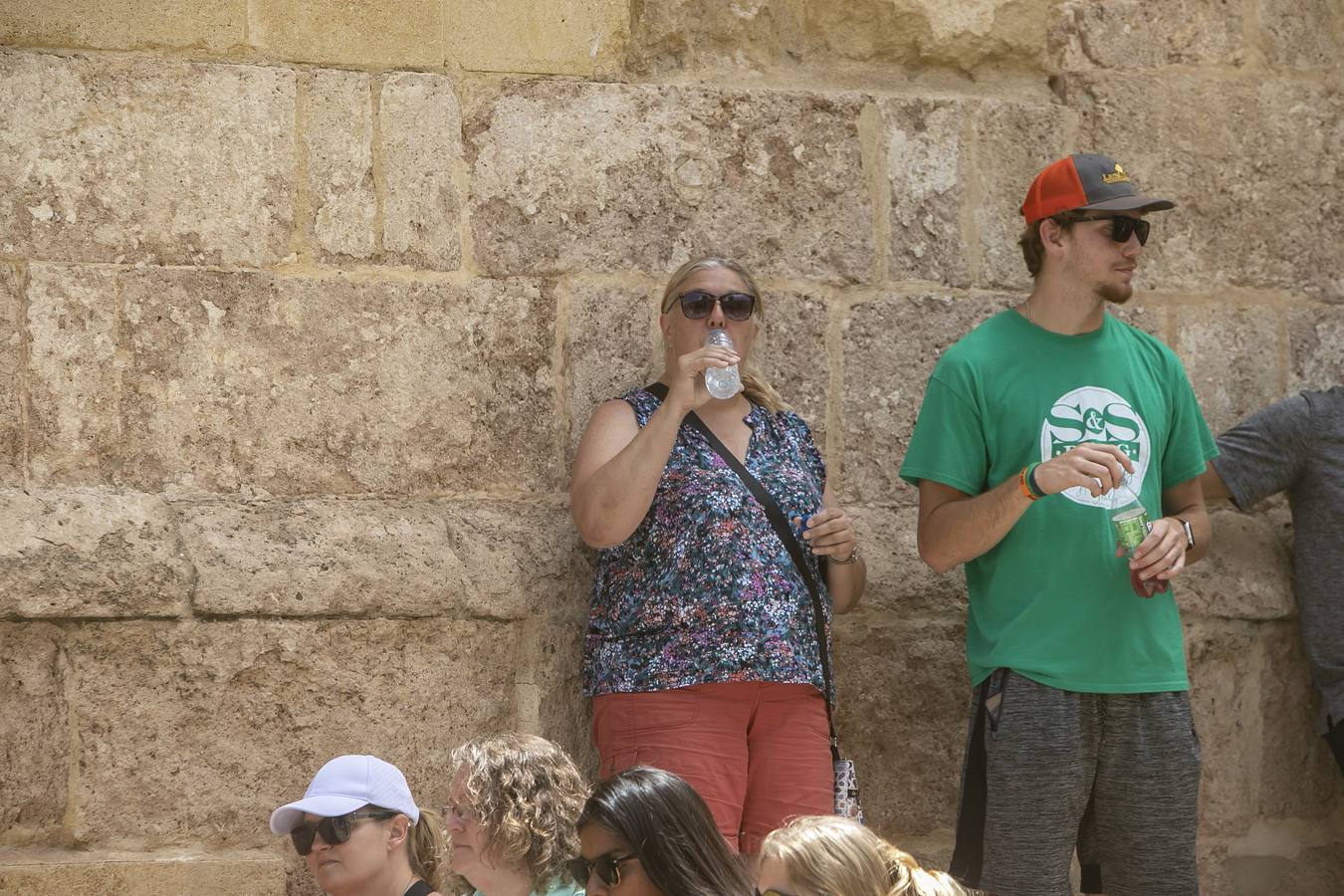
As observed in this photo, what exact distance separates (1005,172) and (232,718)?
254 centimetres

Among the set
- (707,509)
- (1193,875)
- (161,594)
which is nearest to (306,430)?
(161,594)

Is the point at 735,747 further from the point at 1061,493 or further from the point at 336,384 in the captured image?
the point at 336,384

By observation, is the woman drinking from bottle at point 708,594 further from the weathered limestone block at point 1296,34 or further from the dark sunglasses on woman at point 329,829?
the weathered limestone block at point 1296,34

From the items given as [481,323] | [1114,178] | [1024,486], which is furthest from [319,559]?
[1114,178]

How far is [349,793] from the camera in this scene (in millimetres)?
3494

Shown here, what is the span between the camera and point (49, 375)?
4246 millimetres

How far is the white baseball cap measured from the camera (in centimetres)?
346

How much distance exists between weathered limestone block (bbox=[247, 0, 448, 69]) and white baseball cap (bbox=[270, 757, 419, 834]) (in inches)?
75.3

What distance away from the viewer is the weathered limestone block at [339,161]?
4418 mm

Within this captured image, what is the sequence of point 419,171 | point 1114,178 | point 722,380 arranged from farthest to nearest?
point 419,171 → point 1114,178 → point 722,380

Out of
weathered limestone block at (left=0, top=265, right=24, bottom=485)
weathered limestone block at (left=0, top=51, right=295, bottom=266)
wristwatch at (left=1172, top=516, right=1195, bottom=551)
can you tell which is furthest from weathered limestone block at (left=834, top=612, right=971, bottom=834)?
weathered limestone block at (left=0, top=265, right=24, bottom=485)

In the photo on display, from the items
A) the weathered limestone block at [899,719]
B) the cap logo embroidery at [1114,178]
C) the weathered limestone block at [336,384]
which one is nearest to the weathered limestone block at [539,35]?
the weathered limestone block at [336,384]

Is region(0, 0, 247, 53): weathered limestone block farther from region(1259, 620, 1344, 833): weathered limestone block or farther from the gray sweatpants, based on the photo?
region(1259, 620, 1344, 833): weathered limestone block

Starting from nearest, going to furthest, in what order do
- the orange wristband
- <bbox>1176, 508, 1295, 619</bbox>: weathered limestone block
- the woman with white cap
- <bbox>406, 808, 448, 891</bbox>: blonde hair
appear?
the woman with white cap, <bbox>406, 808, 448, 891</bbox>: blonde hair, the orange wristband, <bbox>1176, 508, 1295, 619</bbox>: weathered limestone block
